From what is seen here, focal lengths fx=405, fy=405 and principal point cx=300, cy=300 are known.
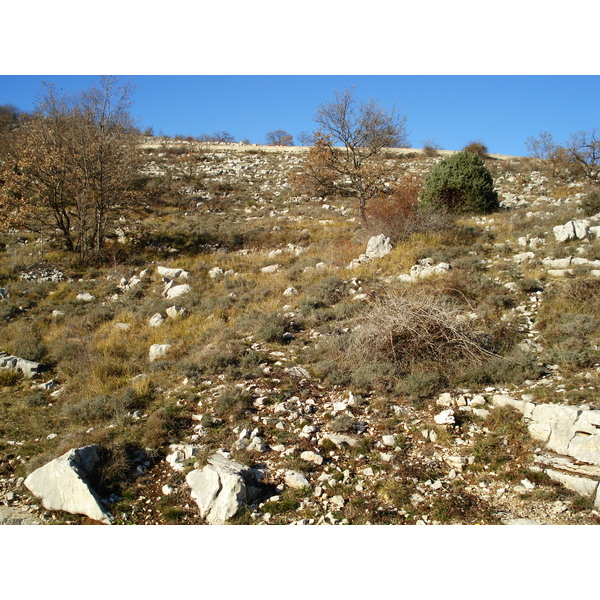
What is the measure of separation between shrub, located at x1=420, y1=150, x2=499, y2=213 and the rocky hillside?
10.8 ft

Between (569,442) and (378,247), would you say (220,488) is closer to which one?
(569,442)

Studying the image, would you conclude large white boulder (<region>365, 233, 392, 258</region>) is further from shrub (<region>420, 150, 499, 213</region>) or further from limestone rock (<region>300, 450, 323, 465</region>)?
limestone rock (<region>300, 450, 323, 465</region>)

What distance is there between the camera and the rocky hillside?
3725 millimetres

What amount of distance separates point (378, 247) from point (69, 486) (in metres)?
9.19

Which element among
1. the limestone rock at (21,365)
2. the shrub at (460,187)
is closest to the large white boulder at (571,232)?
the shrub at (460,187)

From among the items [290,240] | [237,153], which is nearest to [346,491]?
[290,240]

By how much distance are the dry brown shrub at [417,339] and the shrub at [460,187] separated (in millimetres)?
9738

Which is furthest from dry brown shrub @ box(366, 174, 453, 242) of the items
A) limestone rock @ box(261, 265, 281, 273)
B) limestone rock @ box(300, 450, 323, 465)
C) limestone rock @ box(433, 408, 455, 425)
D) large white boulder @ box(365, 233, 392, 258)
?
limestone rock @ box(300, 450, 323, 465)

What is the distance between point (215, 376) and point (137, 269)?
8.19m

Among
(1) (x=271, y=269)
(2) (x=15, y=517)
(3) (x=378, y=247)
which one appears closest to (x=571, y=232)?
(3) (x=378, y=247)

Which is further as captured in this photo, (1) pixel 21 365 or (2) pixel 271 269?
(2) pixel 271 269

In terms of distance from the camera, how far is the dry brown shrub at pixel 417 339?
5.70 metres

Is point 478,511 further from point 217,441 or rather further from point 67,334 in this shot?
point 67,334

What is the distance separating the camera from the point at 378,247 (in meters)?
11.2
